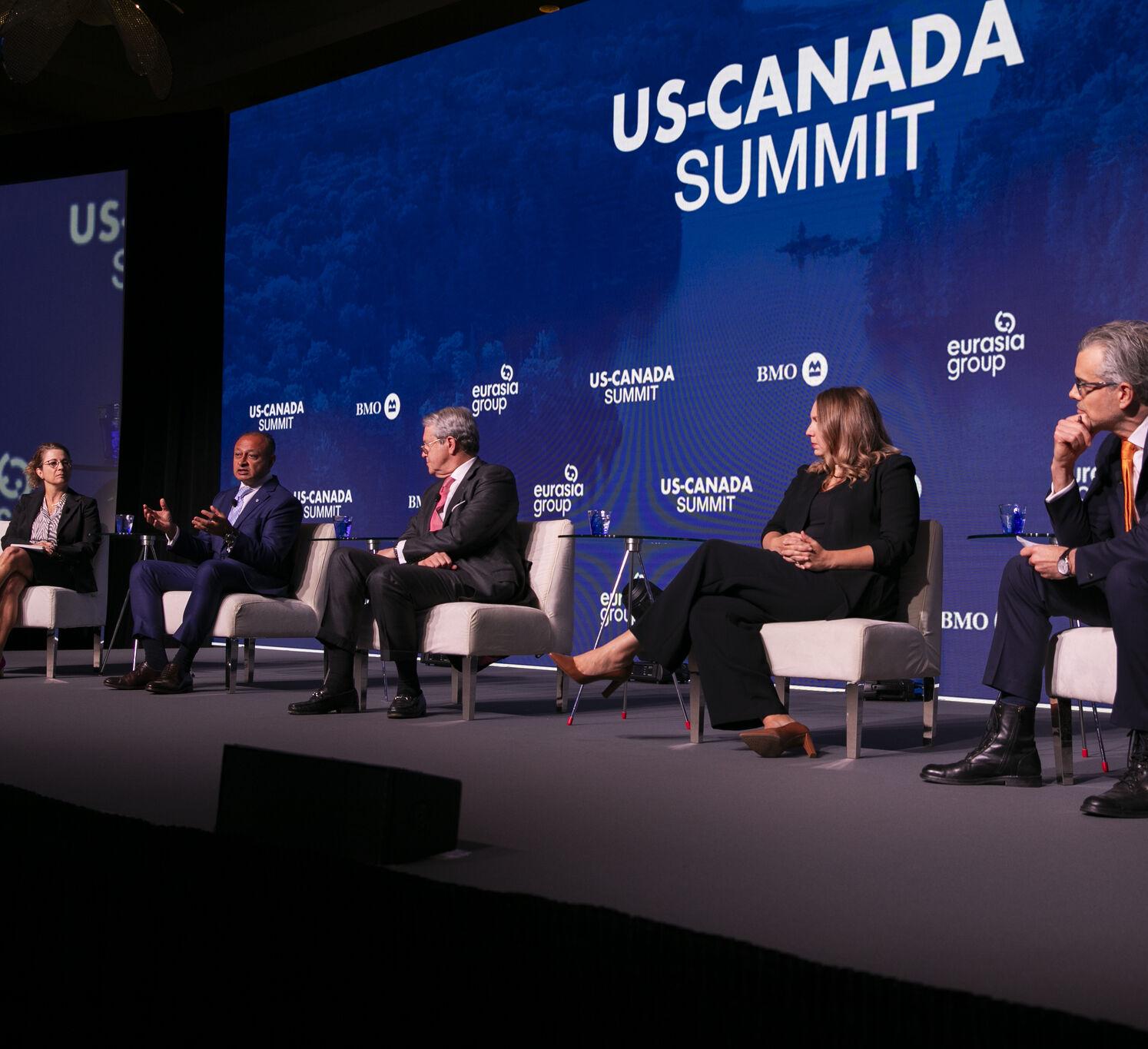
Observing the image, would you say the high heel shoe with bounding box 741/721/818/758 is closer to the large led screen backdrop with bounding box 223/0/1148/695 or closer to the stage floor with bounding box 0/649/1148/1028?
the stage floor with bounding box 0/649/1148/1028

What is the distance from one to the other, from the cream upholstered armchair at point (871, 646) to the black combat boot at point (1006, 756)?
449 mm

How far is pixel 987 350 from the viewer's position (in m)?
5.59

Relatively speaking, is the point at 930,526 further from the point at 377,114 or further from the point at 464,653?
the point at 377,114

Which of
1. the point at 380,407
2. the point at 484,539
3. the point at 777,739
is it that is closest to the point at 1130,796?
the point at 777,739

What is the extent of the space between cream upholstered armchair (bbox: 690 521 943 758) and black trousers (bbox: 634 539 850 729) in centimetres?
5

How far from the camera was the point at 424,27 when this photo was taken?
8086mm

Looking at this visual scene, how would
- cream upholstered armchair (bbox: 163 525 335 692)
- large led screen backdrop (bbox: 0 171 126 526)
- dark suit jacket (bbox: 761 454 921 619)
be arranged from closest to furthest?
dark suit jacket (bbox: 761 454 921 619)
cream upholstered armchair (bbox: 163 525 335 692)
large led screen backdrop (bbox: 0 171 126 526)

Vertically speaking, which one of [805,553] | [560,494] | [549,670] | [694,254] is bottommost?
[549,670]

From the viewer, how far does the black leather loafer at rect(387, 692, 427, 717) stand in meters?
4.65

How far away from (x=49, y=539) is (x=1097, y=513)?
469 cm

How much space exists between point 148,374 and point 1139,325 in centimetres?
732

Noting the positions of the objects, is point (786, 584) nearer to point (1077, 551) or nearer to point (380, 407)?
point (1077, 551)

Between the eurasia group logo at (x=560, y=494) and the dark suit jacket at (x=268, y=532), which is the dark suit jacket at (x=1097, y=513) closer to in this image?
the dark suit jacket at (x=268, y=532)

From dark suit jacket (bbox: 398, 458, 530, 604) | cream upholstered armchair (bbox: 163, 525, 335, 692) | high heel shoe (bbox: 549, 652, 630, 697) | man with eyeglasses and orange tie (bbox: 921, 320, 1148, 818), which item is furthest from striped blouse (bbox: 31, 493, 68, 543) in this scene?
man with eyeglasses and orange tie (bbox: 921, 320, 1148, 818)
